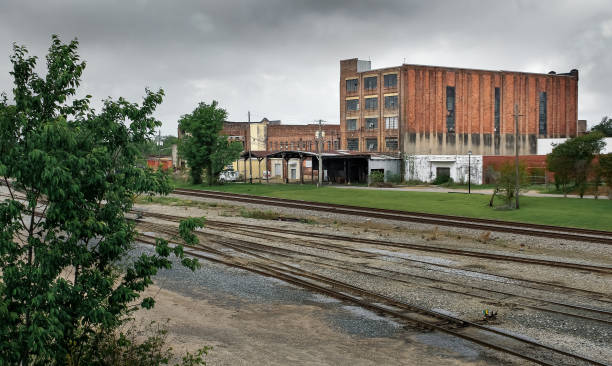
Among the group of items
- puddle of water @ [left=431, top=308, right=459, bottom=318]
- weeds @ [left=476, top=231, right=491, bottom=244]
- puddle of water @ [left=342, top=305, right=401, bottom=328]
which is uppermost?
weeds @ [left=476, top=231, right=491, bottom=244]

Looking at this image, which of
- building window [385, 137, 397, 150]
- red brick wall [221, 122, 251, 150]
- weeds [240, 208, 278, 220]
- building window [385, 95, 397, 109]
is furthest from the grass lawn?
red brick wall [221, 122, 251, 150]

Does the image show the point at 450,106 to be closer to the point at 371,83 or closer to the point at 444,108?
the point at 444,108

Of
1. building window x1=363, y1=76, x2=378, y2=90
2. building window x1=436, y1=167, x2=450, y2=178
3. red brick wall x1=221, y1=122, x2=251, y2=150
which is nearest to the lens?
building window x1=436, y1=167, x2=450, y2=178

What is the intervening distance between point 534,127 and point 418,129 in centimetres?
2006

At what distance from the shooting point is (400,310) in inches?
532

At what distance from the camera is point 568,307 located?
44.6 ft

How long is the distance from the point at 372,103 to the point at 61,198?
7334 cm

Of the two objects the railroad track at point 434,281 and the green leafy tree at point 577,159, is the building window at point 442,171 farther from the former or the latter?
the railroad track at point 434,281

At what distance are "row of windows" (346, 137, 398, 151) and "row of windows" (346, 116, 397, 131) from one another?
5.40ft

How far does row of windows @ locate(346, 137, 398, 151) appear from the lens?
247ft

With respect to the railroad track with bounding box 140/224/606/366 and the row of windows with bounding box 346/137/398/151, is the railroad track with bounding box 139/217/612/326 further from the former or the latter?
the row of windows with bounding box 346/137/398/151

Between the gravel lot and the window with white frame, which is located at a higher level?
the window with white frame

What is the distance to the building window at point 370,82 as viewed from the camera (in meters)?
77.3

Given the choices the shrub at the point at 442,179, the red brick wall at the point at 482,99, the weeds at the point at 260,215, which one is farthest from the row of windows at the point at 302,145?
the weeds at the point at 260,215
